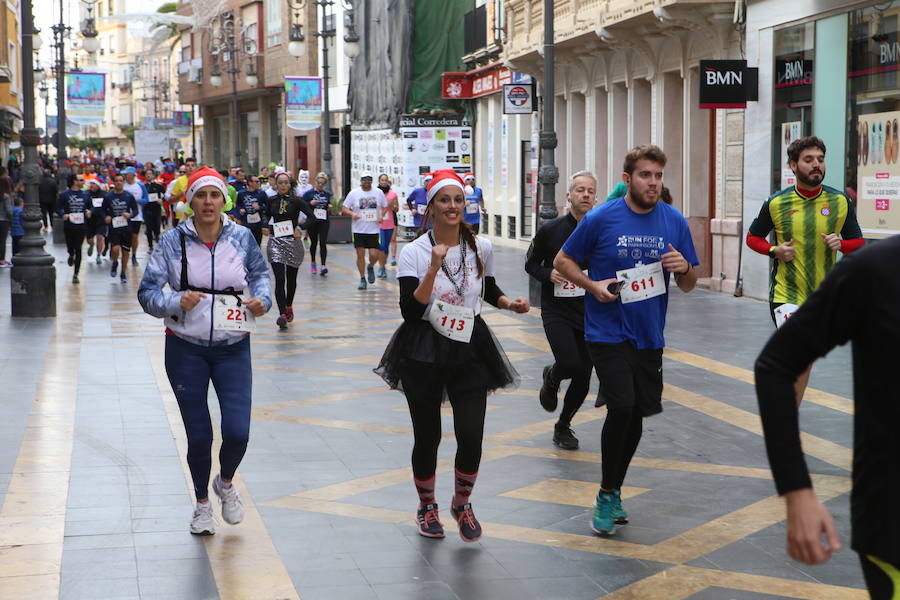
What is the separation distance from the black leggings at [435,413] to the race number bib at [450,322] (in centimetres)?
17

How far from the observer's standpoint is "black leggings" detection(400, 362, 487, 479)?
6.18 meters

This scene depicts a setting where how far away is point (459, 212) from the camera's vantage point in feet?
20.3

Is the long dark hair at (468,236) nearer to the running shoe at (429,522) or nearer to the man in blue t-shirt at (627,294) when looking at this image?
the man in blue t-shirt at (627,294)

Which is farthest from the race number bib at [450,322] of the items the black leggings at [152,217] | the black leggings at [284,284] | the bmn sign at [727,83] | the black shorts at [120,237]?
the black leggings at [152,217]

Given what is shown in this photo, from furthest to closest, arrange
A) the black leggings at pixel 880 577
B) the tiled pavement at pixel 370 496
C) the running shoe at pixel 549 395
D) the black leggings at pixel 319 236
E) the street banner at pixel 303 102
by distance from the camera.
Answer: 1. the street banner at pixel 303 102
2. the black leggings at pixel 319 236
3. the running shoe at pixel 549 395
4. the tiled pavement at pixel 370 496
5. the black leggings at pixel 880 577

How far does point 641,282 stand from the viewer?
6.33 m

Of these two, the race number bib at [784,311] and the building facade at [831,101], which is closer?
the race number bib at [784,311]

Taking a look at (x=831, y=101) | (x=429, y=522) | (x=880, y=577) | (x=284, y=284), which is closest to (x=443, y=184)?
(x=429, y=522)

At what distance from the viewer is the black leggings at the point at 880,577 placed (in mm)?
2857

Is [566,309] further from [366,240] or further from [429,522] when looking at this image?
[366,240]

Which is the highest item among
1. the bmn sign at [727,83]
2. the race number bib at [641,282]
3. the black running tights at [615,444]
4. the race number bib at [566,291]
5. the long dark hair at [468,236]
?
the bmn sign at [727,83]

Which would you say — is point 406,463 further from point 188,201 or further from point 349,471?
point 188,201

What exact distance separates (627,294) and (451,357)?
0.87 meters

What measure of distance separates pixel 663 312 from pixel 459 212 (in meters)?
1.08
